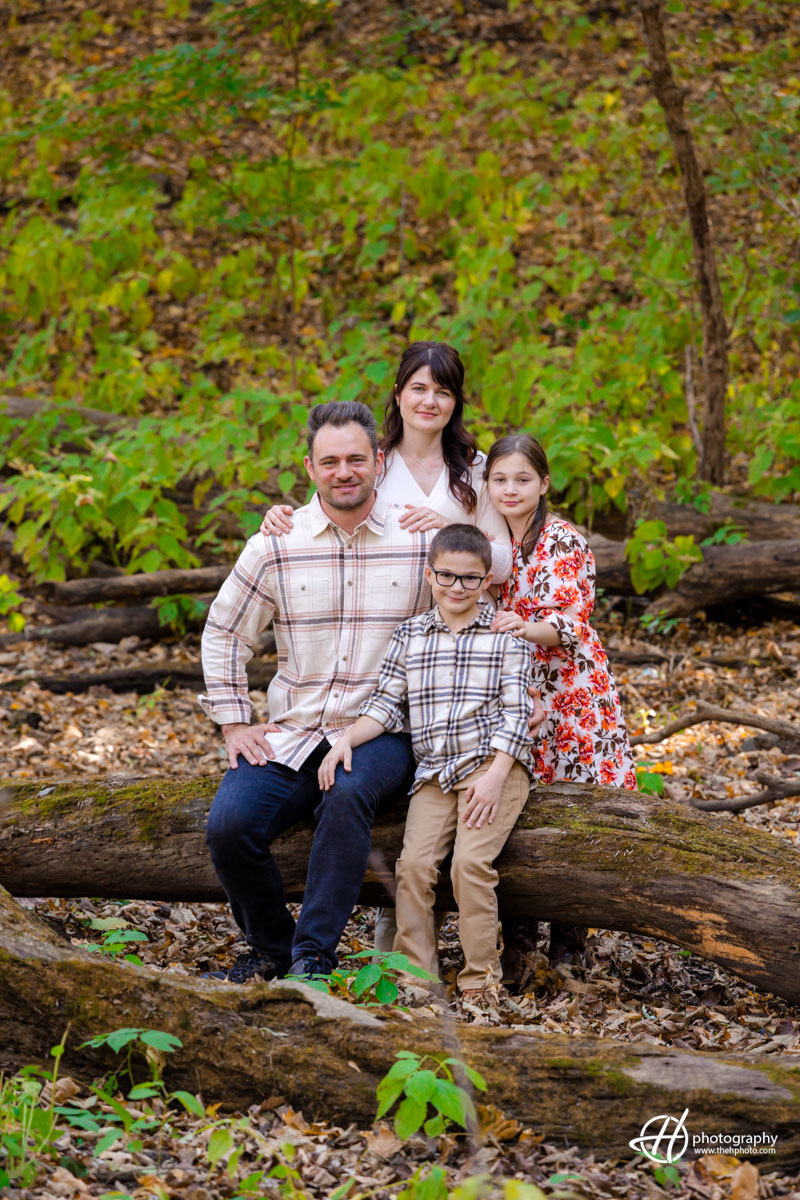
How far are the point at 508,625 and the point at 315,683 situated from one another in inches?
27.4

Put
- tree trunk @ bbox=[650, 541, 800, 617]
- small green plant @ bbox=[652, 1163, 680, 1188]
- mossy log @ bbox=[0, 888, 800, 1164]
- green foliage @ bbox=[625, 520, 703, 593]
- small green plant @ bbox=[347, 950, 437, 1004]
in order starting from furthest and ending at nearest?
1. tree trunk @ bbox=[650, 541, 800, 617]
2. green foliage @ bbox=[625, 520, 703, 593]
3. small green plant @ bbox=[347, 950, 437, 1004]
4. mossy log @ bbox=[0, 888, 800, 1164]
5. small green plant @ bbox=[652, 1163, 680, 1188]

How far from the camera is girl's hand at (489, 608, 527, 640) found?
11.2 feet

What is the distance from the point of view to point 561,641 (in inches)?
139

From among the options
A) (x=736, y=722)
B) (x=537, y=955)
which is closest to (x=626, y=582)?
(x=736, y=722)

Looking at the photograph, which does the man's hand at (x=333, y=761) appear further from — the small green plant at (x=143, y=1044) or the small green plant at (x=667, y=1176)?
the small green plant at (x=667, y=1176)

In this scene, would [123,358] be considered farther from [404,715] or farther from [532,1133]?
[532,1133]

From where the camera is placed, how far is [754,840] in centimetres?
328

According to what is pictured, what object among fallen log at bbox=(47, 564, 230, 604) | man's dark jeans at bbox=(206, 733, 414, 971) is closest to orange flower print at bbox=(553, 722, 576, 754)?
man's dark jeans at bbox=(206, 733, 414, 971)

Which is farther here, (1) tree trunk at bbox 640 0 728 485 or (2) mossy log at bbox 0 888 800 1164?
(1) tree trunk at bbox 640 0 728 485

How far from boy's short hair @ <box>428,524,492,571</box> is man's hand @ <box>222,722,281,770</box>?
81 cm

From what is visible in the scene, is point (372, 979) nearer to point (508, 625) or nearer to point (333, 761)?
point (333, 761)

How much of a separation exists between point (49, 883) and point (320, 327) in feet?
25.0

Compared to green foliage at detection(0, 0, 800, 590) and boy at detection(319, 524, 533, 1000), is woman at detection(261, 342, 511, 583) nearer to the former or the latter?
boy at detection(319, 524, 533, 1000)

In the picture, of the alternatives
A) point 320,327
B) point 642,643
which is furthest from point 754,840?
point 320,327
